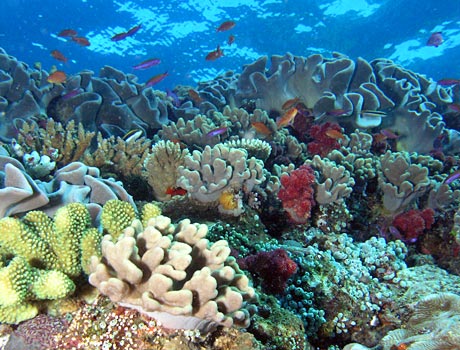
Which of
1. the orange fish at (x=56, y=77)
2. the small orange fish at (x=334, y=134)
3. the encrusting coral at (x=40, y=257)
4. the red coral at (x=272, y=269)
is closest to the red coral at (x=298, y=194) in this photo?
the red coral at (x=272, y=269)

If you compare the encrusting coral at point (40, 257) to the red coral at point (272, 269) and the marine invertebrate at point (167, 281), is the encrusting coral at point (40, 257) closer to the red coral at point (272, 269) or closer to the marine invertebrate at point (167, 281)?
the marine invertebrate at point (167, 281)

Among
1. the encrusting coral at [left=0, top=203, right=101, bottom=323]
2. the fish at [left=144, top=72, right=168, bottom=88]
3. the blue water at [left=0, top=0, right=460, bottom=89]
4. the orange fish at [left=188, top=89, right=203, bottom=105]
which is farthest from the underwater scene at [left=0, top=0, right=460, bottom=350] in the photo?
the blue water at [left=0, top=0, right=460, bottom=89]

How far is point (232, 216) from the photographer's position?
12.4ft

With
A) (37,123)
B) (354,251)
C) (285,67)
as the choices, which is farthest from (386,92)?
(37,123)

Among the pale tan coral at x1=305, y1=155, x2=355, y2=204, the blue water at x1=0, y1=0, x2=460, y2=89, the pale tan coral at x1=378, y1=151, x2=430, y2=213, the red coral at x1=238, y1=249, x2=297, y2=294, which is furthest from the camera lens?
the blue water at x1=0, y1=0, x2=460, y2=89

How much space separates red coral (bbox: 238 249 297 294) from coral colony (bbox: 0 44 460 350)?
14mm

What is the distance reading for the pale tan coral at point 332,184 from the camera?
14.1 feet

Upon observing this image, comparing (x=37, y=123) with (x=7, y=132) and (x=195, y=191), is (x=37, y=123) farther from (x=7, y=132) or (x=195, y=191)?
(x=195, y=191)

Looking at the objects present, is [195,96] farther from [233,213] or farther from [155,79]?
[233,213]

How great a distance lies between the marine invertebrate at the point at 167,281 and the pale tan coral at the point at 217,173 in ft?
6.69

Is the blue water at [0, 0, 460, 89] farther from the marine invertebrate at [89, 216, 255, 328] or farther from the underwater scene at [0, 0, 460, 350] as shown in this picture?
the marine invertebrate at [89, 216, 255, 328]

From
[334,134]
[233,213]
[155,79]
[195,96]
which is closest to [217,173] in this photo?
[233,213]

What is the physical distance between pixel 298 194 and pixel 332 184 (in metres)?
0.65

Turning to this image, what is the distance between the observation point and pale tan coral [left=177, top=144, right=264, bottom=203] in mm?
3764
